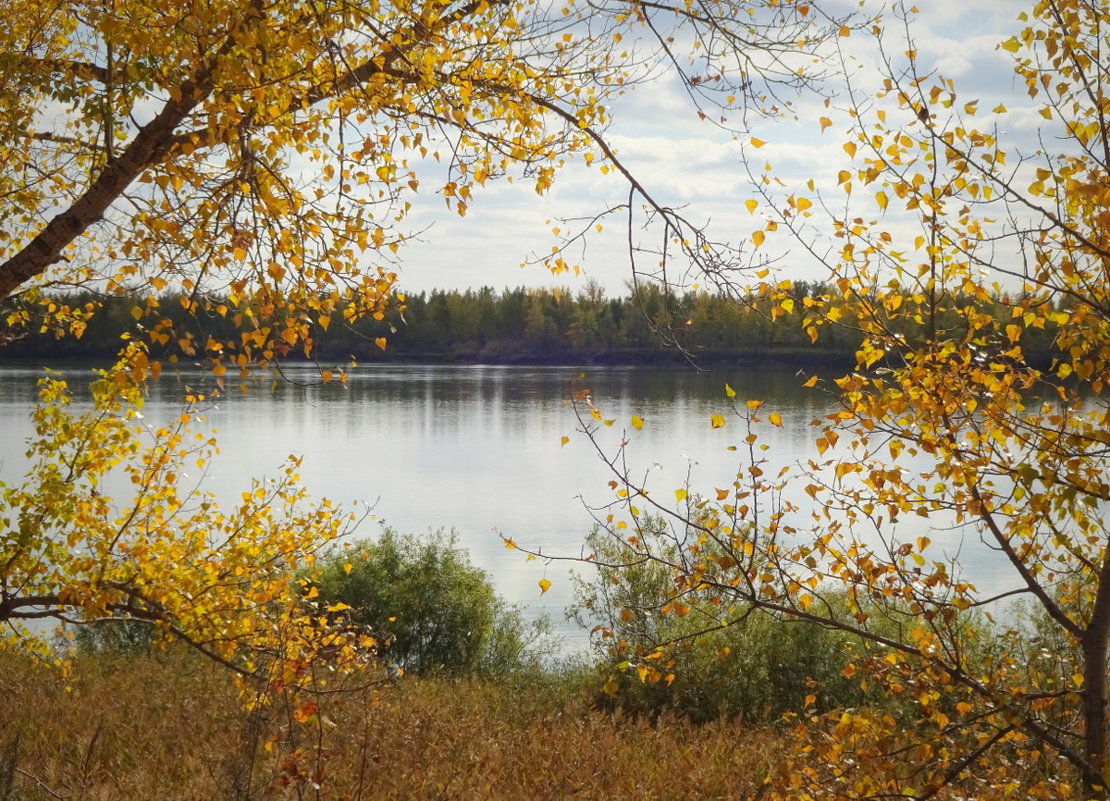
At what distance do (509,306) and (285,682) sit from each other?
8483 cm

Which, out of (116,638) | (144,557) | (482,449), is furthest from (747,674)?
(482,449)

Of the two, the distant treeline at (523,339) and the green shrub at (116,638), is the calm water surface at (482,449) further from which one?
the distant treeline at (523,339)

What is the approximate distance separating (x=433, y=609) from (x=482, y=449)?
20.9 meters

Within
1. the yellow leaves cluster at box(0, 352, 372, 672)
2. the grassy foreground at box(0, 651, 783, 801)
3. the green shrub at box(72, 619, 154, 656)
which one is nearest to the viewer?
the grassy foreground at box(0, 651, 783, 801)

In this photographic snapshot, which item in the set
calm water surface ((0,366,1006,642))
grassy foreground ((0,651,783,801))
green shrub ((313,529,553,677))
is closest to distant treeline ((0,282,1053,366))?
calm water surface ((0,366,1006,642))

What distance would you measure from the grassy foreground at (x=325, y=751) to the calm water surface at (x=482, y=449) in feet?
16.7

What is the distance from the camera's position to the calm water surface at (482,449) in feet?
82.0

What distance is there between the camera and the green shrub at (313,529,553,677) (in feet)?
55.0

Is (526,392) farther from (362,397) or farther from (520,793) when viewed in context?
(520,793)

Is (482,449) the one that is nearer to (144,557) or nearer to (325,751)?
(144,557)

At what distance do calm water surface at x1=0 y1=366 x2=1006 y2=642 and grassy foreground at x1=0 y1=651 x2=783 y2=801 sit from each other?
5.08 meters

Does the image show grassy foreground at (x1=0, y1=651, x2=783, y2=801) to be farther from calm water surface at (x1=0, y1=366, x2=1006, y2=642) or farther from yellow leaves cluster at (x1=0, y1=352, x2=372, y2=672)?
calm water surface at (x1=0, y1=366, x2=1006, y2=642)

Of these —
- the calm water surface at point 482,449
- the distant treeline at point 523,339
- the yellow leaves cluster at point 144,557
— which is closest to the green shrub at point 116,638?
the calm water surface at point 482,449

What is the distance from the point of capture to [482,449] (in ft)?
124
